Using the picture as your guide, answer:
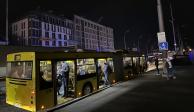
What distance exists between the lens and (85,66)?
12.5 m

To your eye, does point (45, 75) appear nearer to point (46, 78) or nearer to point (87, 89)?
point (46, 78)

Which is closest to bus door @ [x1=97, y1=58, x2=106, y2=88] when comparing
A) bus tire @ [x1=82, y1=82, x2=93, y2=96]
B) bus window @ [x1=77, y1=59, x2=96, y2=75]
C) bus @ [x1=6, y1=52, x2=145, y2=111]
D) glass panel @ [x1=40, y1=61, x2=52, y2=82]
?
bus @ [x1=6, y1=52, x2=145, y2=111]

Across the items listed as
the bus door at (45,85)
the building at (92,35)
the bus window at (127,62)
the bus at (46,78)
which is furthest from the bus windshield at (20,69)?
the building at (92,35)

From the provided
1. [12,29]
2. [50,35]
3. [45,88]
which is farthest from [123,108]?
[12,29]

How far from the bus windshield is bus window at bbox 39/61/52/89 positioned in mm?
467

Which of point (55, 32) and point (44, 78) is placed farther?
point (55, 32)

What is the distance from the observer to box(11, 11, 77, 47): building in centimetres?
7200

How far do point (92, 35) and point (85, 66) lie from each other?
Result: 8916cm

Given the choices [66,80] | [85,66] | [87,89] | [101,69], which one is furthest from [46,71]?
[101,69]

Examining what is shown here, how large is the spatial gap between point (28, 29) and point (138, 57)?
55.3m

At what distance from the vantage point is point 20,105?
30.8 ft

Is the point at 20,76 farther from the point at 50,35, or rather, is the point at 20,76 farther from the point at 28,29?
the point at 50,35

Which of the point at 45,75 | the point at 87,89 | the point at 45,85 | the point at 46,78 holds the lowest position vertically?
the point at 87,89

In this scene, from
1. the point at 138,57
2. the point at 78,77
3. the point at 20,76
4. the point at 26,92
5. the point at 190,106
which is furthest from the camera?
the point at 138,57
